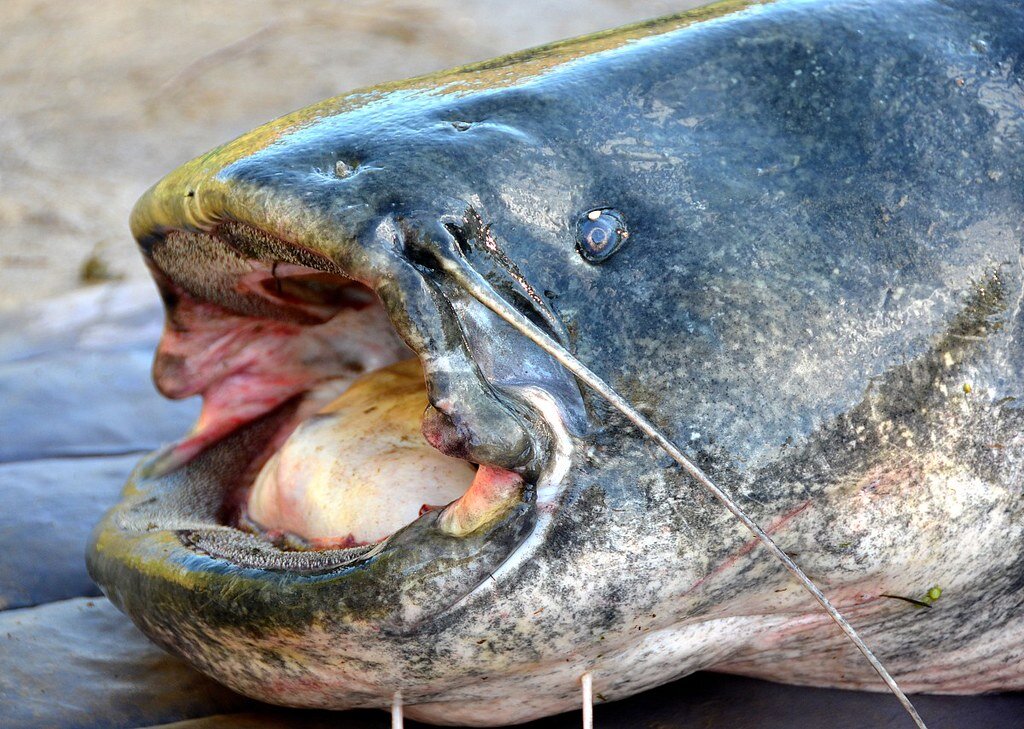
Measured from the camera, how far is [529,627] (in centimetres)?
165

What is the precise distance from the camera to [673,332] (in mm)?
1647

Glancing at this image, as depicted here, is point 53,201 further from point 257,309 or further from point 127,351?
point 257,309

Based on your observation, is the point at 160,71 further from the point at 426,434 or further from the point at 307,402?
the point at 426,434

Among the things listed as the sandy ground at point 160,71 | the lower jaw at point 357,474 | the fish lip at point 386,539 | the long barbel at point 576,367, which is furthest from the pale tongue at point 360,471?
the sandy ground at point 160,71

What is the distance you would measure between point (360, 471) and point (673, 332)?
1.99ft

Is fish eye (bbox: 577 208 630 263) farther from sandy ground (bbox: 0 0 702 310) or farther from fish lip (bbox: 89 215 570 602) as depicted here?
sandy ground (bbox: 0 0 702 310)

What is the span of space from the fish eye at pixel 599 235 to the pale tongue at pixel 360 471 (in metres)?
0.45

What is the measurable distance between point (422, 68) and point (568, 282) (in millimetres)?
4962

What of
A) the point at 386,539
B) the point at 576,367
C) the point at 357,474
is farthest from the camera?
the point at 357,474

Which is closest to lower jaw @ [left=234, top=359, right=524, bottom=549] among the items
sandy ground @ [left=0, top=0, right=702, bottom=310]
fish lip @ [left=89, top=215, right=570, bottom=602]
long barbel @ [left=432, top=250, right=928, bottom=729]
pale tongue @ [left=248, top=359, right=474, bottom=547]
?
pale tongue @ [left=248, top=359, right=474, bottom=547]

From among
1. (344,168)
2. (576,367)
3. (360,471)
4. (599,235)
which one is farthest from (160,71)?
(576,367)

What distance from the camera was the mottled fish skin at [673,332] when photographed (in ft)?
5.30

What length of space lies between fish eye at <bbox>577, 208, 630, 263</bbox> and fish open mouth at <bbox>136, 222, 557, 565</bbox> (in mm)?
241

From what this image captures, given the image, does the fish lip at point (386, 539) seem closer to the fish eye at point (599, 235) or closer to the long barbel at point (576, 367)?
the long barbel at point (576, 367)
